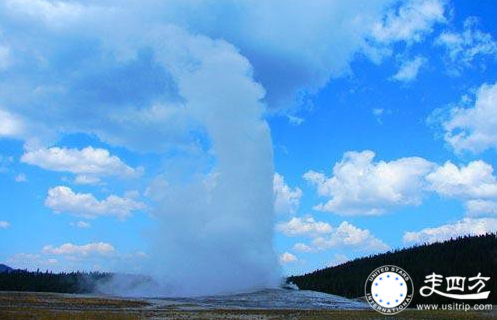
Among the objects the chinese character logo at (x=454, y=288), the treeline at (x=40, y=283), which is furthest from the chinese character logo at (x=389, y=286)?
the treeline at (x=40, y=283)

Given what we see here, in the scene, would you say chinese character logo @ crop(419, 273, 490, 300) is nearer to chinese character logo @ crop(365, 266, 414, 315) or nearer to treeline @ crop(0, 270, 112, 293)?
chinese character logo @ crop(365, 266, 414, 315)

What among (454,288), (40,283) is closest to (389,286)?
(454,288)

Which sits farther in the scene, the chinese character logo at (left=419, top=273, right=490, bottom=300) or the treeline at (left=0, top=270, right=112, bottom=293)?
the treeline at (left=0, top=270, right=112, bottom=293)

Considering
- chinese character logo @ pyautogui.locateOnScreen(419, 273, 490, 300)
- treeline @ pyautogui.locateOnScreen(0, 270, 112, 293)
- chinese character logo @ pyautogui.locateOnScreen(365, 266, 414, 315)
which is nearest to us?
chinese character logo @ pyautogui.locateOnScreen(365, 266, 414, 315)

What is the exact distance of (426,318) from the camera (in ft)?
196

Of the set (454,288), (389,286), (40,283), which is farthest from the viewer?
(40,283)

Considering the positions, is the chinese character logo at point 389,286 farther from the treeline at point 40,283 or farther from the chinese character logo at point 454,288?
the treeline at point 40,283

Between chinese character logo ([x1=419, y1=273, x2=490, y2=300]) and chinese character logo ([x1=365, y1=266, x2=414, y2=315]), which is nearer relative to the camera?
chinese character logo ([x1=365, y1=266, x2=414, y2=315])

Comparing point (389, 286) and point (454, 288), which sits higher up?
point (389, 286)

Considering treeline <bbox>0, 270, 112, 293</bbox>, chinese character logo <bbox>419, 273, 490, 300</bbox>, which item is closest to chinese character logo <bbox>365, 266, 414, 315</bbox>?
chinese character logo <bbox>419, 273, 490, 300</bbox>

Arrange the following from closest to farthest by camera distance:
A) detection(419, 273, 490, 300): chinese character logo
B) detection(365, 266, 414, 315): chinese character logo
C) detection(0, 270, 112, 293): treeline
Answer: detection(365, 266, 414, 315): chinese character logo, detection(419, 273, 490, 300): chinese character logo, detection(0, 270, 112, 293): treeline

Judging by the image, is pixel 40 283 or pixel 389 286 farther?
pixel 40 283

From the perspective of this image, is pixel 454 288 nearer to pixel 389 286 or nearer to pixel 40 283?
pixel 389 286

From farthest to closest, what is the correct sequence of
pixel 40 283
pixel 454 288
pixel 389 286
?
pixel 40 283 < pixel 454 288 < pixel 389 286
